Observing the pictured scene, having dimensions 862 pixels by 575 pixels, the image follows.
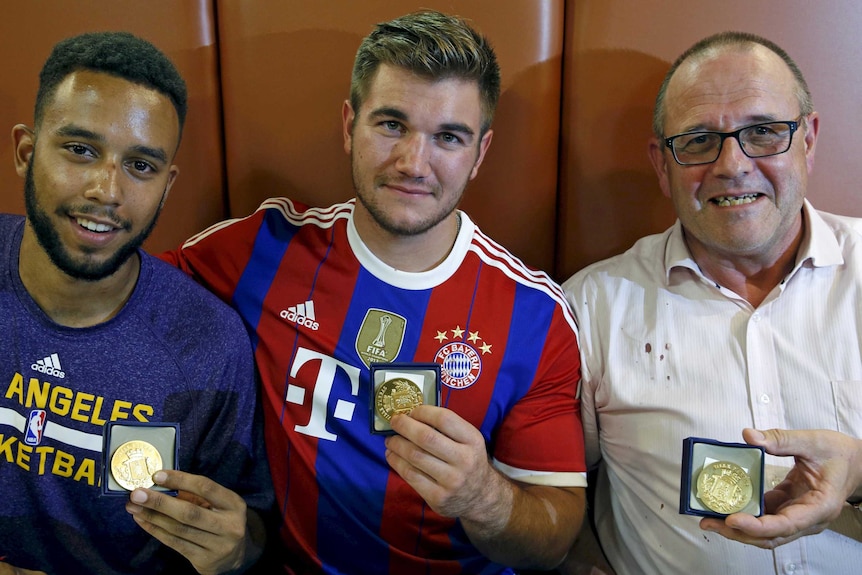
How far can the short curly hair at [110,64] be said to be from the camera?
1.35 meters

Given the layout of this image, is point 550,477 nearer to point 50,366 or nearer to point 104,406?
point 104,406

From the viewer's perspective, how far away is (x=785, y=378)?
4.93ft

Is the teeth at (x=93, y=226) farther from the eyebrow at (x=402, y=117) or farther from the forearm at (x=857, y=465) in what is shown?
the forearm at (x=857, y=465)

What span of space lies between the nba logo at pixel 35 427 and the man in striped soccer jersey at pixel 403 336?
1.41ft

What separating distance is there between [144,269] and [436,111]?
0.70 m

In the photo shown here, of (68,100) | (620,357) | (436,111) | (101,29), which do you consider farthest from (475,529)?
(101,29)

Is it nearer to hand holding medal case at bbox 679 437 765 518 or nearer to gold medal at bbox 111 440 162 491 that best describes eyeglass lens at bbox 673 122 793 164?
hand holding medal case at bbox 679 437 765 518

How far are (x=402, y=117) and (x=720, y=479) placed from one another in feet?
3.11

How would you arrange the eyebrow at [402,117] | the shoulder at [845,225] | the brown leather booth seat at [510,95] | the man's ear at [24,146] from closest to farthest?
the man's ear at [24,146], the eyebrow at [402,117], the shoulder at [845,225], the brown leather booth seat at [510,95]

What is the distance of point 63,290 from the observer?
4.50 ft

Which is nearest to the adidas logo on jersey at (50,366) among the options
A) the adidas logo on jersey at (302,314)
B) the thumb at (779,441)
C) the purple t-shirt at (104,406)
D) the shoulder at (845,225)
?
the purple t-shirt at (104,406)

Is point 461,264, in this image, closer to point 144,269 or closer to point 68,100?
point 144,269

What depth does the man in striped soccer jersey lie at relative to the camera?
1.49 metres

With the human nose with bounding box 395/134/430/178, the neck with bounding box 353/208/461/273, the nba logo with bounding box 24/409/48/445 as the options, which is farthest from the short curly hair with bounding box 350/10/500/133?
the nba logo with bounding box 24/409/48/445
